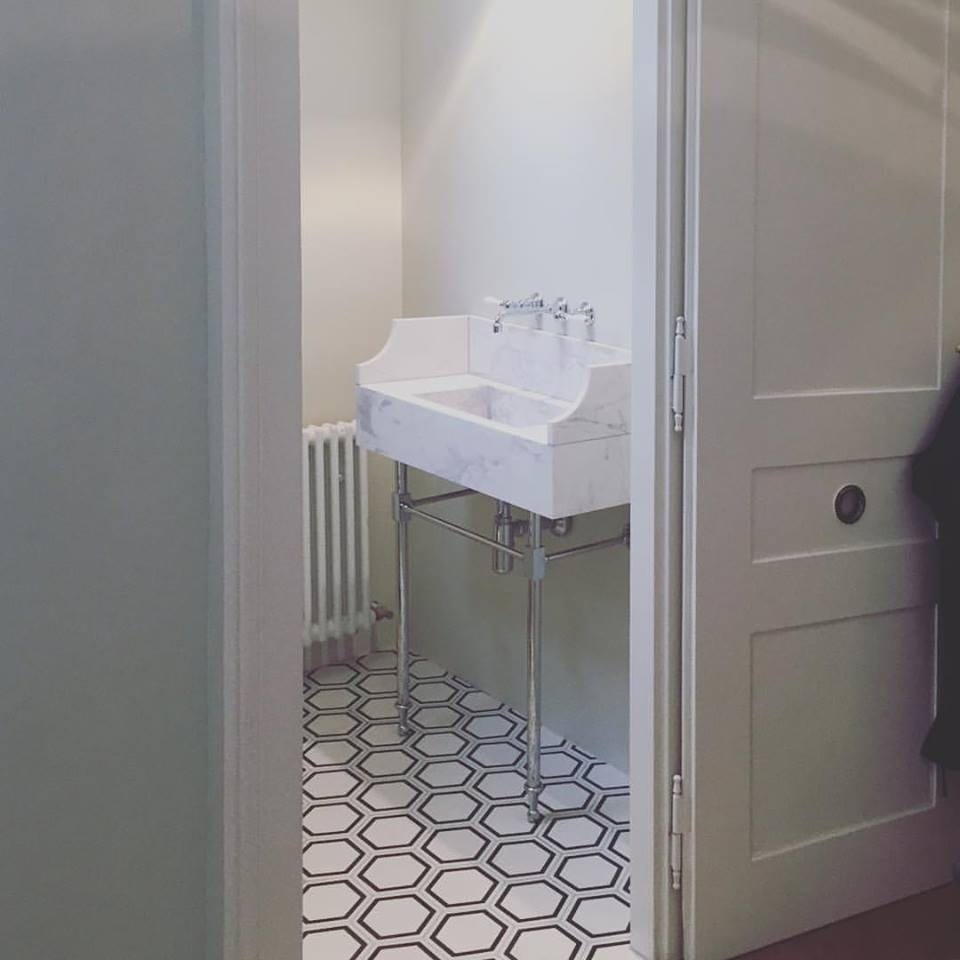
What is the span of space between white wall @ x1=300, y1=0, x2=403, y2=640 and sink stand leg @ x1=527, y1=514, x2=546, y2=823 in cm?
110

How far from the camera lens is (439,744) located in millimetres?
3514

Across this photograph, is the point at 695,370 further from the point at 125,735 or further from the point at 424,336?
the point at 424,336

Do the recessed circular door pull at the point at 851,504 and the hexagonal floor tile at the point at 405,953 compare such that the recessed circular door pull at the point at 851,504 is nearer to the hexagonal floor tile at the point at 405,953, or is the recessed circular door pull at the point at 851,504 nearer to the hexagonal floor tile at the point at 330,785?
the hexagonal floor tile at the point at 405,953

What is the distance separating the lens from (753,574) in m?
2.36

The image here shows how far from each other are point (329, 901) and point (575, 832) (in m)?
0.61

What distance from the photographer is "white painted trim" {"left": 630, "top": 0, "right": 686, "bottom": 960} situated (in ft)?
7.31

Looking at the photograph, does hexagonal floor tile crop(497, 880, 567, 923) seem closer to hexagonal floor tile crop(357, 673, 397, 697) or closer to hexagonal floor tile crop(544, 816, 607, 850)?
hexagonal floor tile crop(544, 816, 607, 850)

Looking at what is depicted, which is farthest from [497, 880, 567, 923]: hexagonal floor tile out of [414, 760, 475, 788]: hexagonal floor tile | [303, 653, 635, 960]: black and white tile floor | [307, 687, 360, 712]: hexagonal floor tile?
[307, 687, 360, 712]: hexagonal floor tile

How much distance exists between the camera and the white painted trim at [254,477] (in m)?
1.69

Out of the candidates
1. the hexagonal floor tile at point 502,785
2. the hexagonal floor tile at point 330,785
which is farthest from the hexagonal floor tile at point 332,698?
the hexagonal floor tile at point 502,785

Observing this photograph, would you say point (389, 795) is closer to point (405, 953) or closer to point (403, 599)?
point (403, 599)

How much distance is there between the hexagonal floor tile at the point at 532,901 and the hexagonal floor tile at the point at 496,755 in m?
0.61

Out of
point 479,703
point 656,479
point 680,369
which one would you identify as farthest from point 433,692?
point 680,369

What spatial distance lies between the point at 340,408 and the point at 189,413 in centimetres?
224
